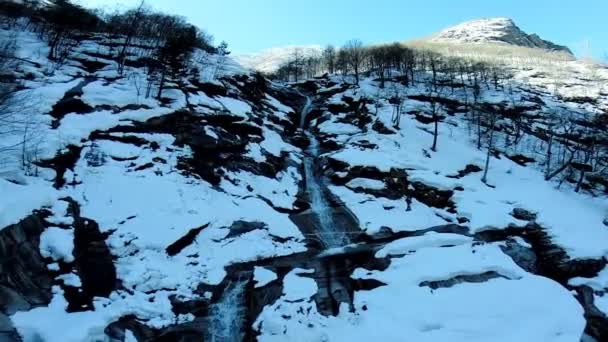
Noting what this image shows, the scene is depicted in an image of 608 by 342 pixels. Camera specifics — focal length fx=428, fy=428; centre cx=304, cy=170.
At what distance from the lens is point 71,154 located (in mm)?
21297

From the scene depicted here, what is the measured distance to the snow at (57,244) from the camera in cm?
1505

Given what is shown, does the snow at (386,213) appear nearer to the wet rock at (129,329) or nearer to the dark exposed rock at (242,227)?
the dark exposed rock at (242,227)

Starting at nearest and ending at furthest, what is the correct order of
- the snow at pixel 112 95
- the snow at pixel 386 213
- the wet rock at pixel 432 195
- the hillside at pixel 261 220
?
1. the hillside at pixel 261 220
2. the snow at pixel 386 213
3. the wet rock at pixel 432 195
4. the snow at pixel 112 95

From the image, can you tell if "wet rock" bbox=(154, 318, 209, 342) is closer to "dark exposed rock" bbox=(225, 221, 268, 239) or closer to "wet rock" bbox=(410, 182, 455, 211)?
"dark exposed rock" bbox=(225, 221, 268, 239)

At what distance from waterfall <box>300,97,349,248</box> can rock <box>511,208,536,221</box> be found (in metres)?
10.8

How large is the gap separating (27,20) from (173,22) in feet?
49.2

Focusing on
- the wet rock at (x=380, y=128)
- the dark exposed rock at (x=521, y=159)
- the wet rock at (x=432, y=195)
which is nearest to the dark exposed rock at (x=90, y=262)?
the wet rock at (x=432, y=195)

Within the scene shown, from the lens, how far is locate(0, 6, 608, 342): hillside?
14.3 metres

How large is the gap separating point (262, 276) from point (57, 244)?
7.65 meters

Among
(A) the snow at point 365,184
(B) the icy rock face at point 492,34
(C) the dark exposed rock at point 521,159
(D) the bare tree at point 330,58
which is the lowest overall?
(A) the snow at point 365,184

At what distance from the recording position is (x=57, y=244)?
15.5 m

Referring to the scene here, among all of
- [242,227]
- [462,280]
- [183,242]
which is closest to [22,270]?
[183,242]

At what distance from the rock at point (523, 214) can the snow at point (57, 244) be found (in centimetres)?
2285

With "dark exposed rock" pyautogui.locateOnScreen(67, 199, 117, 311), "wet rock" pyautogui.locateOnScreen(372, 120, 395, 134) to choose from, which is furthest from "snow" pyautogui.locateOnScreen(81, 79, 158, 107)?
"wet rock" pyautogui.locateOnScreen(372, 120, 395, 134)
